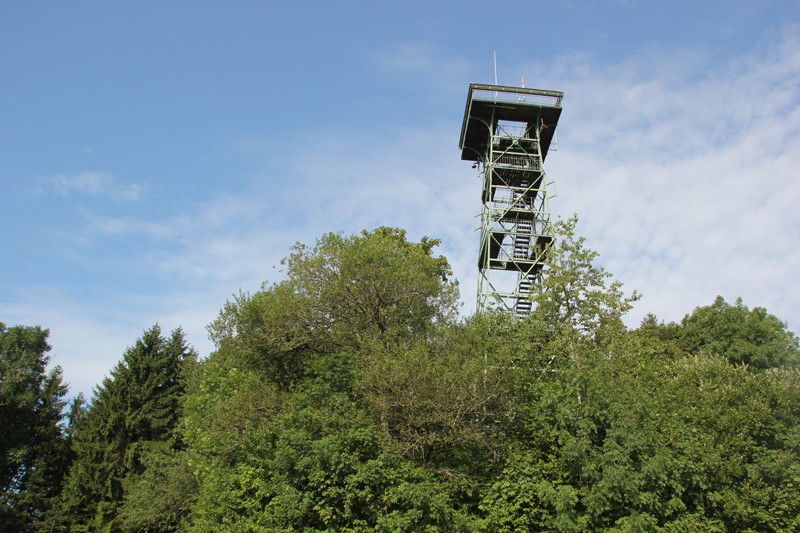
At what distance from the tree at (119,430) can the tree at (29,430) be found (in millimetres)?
2279

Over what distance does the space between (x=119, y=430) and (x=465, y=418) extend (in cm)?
3073

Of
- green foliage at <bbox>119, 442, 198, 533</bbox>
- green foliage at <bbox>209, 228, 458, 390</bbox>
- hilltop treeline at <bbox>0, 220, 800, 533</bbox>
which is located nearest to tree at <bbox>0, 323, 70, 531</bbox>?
green foliage at <bbox>119, 442, 198, 533</bbox>

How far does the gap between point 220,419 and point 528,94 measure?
23.4 meters

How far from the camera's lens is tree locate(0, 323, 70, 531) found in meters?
33.2

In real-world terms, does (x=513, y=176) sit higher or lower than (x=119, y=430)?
higher

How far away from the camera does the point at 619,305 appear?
16984 millimetres

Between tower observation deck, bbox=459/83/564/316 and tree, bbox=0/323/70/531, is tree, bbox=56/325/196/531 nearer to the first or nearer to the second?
tree, bbox=0/323/70/531

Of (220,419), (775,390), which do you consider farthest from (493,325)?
(220,419)

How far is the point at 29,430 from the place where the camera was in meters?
36.2

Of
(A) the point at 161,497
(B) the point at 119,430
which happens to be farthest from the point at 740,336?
(B) the point at 119,430

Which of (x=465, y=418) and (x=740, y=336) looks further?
(x=740, y=336)

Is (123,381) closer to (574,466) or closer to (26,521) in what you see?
(26,521)

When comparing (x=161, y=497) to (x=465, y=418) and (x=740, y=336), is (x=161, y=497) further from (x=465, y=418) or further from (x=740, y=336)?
(x=740, y=336)

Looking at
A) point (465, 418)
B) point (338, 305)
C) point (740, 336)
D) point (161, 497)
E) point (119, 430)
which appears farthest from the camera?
point (740, 336)
